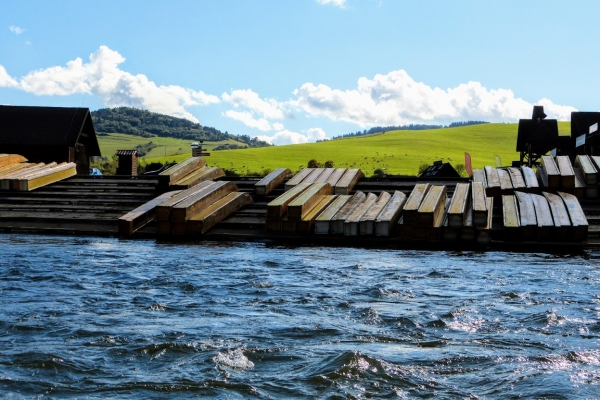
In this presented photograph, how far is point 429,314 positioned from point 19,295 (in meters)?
5.05

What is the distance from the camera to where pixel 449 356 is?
6.21 metres

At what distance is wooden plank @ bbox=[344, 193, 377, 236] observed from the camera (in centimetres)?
1464

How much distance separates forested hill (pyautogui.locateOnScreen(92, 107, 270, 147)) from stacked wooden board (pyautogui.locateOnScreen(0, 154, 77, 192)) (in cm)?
12244

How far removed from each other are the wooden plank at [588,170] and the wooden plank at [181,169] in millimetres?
10282

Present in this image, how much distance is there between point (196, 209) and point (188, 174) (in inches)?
161

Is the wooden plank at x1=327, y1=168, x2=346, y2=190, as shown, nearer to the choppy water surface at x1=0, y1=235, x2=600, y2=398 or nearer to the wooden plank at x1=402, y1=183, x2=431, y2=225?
the wooden plank at x1=402, y1=183, x2=431, y2=225

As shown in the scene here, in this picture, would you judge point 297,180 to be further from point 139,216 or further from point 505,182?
point 505,182

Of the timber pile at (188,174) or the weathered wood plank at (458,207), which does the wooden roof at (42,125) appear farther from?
the weathered wood plank at (458,207)

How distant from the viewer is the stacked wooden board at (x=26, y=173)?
19.7 metres

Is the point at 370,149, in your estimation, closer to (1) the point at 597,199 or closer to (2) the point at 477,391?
(1) the point at 597,199

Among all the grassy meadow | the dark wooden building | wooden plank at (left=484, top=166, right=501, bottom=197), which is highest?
the grassy meadow

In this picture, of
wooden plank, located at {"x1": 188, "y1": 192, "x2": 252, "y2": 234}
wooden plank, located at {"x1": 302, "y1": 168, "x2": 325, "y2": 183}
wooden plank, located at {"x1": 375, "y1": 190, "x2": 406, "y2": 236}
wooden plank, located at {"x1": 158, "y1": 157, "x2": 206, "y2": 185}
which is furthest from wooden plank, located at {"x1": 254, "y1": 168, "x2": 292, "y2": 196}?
wooden plank, located at {"x1": 375, "y1": 190, "x2": 406, "y2": 236}

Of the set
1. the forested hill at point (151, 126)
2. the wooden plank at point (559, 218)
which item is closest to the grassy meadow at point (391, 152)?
the forested hill at point (151, 126)

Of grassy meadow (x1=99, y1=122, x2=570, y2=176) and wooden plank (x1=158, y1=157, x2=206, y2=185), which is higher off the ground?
grassy meadow (x1=99, y1=122, x2=570, y2=176)
